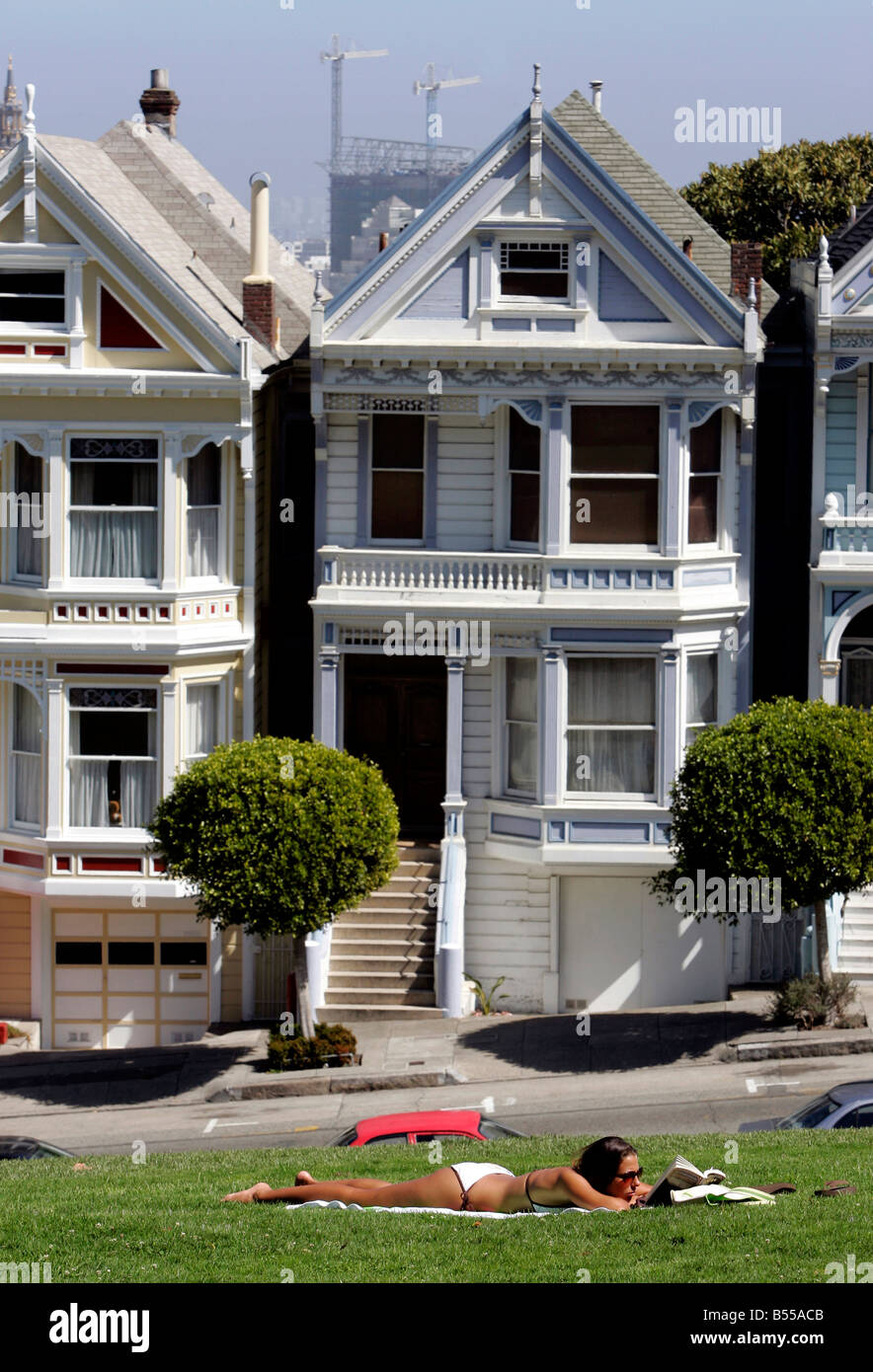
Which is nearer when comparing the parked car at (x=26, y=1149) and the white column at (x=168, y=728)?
the parked car at (x=26, y=1149)

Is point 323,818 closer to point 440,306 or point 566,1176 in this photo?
point 440,306

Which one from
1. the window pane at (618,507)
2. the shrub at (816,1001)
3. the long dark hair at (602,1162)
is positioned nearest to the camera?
the long dark hair at (602,1162)

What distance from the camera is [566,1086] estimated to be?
2794 cm

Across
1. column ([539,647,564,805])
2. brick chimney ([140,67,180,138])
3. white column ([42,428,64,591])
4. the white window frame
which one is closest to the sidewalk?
the white window frame

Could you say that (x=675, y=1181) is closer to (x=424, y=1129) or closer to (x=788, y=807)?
(x=424, y=1129)

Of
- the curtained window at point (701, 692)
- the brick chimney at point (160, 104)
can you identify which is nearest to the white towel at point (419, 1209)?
the curtained window at point (701, 692)

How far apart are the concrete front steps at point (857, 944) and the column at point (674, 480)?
6.19 m

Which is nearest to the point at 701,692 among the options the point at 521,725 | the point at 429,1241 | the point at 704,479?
the point at 521,725

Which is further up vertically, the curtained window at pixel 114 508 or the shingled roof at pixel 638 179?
the shingled roof at pixel 638 179

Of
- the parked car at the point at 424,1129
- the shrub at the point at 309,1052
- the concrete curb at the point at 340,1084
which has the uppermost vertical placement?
the parked car at the point at 424,1129

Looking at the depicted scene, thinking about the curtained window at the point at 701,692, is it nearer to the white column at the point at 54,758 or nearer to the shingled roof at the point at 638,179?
the shingled roof at the point at 638,179

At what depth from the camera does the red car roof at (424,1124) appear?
72.1 ft

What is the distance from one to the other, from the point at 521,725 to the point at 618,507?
12.4ft
